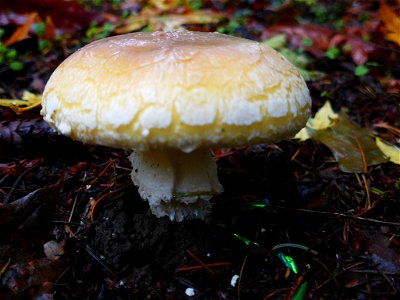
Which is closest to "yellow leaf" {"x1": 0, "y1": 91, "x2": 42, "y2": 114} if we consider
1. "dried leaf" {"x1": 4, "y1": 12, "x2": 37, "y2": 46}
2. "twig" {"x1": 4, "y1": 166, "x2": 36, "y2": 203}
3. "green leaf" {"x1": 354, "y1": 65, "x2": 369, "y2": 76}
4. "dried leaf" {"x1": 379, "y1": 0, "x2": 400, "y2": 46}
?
"twig" {"x1": 4, "y1": 166, "x2": 36, "y2": 203}

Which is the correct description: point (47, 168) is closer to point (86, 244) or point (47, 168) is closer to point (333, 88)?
point (86, 244)

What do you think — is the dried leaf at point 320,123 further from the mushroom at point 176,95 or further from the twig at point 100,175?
the twig at point 100,175

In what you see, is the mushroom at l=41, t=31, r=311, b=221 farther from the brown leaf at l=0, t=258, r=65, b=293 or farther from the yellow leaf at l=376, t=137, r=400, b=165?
Answer: the yellow leaf at l=376, t=137, r=400, b=165

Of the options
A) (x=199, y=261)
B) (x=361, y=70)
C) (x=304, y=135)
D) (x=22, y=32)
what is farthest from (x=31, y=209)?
(x=361, y=70)

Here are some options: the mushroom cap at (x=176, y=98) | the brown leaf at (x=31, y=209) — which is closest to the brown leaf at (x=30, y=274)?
the brown leaf at (x=31, y=209)

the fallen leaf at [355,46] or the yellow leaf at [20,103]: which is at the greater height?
the yellow leaf at [20,103]
